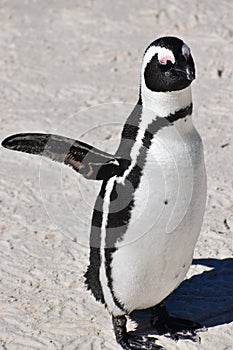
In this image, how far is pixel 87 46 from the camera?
5539 millimetres

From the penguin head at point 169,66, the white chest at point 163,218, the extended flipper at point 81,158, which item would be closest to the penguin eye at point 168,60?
the penguin head at point 169,66

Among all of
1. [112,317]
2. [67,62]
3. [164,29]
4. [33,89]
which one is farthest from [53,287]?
[164,29]

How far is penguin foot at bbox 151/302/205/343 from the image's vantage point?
3152 millimetres

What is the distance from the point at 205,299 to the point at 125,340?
0.45 meters

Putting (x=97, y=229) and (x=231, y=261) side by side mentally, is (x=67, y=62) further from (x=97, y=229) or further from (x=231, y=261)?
(x=97, y=229)

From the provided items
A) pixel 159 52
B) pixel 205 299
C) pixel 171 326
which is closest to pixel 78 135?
pixel 205 299

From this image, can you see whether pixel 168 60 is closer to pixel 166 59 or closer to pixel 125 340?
pixel 166 59

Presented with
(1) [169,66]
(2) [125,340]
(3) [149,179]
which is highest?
(1) [169,66]

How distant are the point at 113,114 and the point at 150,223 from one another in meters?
2.12

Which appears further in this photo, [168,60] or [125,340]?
[125,340]

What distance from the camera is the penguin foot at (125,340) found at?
3.10m

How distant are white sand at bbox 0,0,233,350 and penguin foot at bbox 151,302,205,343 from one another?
0.11 ft

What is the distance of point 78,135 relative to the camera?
464 cm

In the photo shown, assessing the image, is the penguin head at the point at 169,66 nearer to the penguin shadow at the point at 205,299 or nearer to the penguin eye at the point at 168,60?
the penguin eye at the point at 168,60
